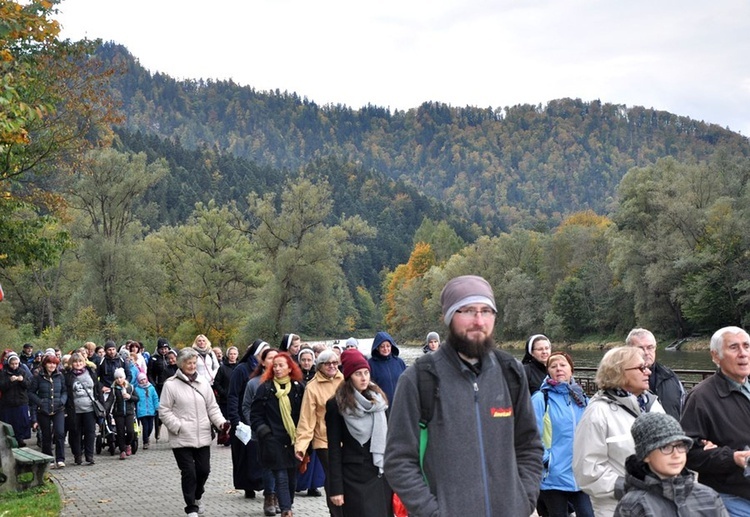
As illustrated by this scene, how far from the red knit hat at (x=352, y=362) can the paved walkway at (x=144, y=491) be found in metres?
3.91

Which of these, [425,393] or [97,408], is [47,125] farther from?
[425,393]

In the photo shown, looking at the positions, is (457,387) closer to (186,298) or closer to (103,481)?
(103,481)

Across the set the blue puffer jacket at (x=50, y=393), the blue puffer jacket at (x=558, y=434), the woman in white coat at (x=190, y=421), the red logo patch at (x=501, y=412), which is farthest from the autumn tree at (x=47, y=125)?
the red logo patch at (x=501, y=412)

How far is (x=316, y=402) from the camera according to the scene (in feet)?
29.6

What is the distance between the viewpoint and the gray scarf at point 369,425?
7.37m

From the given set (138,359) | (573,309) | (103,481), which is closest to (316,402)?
(103,481)

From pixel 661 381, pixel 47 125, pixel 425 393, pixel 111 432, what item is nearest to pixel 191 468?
pixel 661 381

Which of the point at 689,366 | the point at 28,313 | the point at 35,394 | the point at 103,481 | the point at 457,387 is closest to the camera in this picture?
the point at 457,387

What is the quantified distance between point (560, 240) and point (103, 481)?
88.7 meters

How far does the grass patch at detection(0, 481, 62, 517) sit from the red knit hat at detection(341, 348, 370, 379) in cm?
465

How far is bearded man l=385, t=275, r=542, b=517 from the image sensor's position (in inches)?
162

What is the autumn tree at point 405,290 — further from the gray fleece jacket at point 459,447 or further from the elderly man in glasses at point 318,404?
the gray fleece jacket at point 459,447

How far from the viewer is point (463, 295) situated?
4238 millimetres

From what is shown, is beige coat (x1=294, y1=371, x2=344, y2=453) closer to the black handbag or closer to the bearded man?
the bearded man
